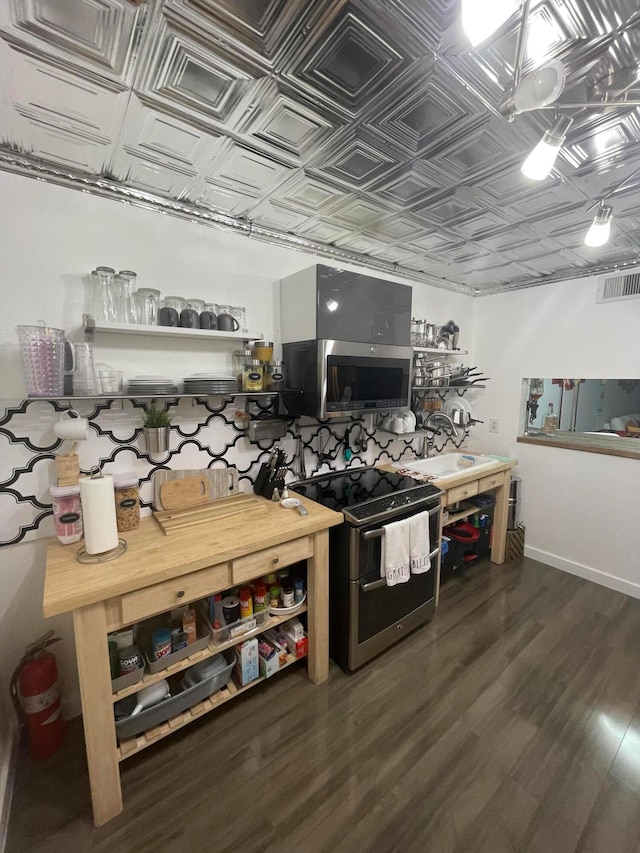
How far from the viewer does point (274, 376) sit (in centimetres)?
206

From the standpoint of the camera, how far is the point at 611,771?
4.65 feet

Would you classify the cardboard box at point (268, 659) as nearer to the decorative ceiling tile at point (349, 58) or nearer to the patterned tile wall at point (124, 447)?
the patterned tile wall at point (124, 447)

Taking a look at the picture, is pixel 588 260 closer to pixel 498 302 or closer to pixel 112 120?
pixel 498 302

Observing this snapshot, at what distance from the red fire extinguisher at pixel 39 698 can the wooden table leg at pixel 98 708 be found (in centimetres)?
43

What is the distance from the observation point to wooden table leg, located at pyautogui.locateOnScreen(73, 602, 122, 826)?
1141 mm

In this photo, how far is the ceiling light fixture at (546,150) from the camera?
101 cm

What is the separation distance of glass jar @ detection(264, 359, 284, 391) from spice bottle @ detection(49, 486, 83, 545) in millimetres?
1000

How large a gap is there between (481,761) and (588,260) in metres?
3.04

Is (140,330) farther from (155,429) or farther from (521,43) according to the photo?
(521,43)

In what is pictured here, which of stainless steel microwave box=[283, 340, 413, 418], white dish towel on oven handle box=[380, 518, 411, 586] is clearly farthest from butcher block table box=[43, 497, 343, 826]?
stainless steel microwave box=[283, 340, 413, 418]

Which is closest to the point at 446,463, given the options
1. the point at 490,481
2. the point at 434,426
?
the point at 434,426

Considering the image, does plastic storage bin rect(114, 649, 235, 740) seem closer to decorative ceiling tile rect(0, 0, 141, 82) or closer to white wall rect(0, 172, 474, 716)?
white wall rect(0, 172, 474, 716)

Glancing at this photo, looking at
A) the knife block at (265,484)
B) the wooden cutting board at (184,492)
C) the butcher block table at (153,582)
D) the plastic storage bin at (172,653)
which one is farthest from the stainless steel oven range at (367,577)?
the plastic storage bin at (172,653)

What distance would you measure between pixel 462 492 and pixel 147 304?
7.34ft
